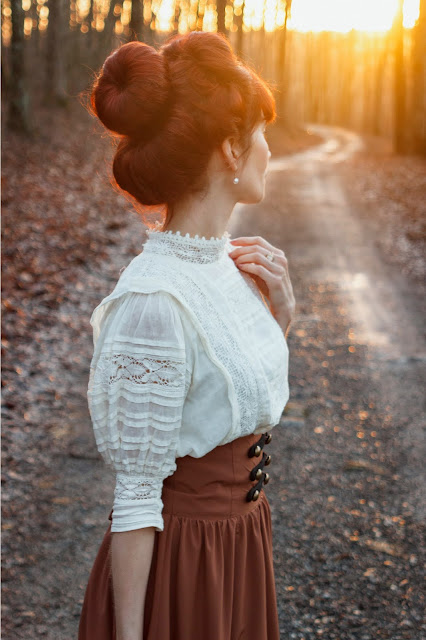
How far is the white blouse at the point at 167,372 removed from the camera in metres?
1.48

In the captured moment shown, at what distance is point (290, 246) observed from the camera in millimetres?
11312

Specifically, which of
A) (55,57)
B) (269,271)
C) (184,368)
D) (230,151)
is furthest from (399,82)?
(184,368)

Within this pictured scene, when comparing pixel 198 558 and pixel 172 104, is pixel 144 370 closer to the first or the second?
pixel 198 558

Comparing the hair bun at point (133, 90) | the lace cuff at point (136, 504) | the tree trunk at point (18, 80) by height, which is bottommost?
the lace cuff at point (136, 504)

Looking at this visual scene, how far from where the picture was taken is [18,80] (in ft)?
52.1

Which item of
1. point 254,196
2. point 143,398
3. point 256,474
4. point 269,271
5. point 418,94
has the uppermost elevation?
point 418,94

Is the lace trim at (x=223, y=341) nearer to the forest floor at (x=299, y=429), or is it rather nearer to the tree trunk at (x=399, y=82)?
the forest floor at (x=299, y=429)

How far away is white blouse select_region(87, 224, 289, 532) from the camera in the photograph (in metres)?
1.48

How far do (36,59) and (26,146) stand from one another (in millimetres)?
16933

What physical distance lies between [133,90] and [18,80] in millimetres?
16190

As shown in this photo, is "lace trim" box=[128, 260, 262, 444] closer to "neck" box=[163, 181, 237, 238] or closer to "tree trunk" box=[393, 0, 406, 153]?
"neck" box=[163, 181, 237, 238]

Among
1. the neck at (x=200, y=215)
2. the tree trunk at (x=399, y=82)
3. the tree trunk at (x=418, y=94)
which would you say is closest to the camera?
the neck at (x=200, y=215)

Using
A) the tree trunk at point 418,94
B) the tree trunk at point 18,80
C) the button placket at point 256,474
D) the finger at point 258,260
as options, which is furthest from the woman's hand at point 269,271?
the tree trunk at point 418,94

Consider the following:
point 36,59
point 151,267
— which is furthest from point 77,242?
point 36,59
